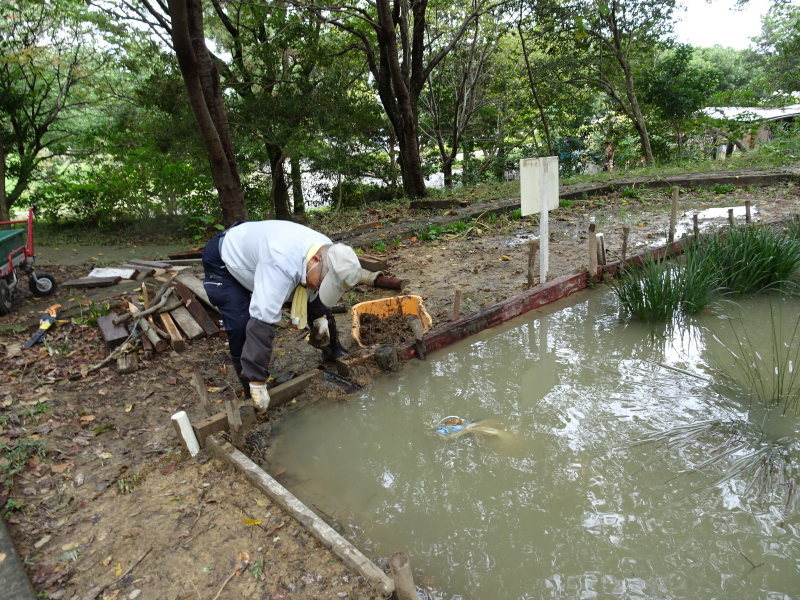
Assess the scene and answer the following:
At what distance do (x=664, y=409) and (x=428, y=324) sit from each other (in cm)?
202

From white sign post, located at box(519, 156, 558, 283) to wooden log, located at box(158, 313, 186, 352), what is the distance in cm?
365

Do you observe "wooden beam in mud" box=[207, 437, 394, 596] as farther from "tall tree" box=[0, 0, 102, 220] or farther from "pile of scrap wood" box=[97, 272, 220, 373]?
"tall tree" box=[0, 0, 102, 220]

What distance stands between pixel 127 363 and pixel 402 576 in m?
3.26

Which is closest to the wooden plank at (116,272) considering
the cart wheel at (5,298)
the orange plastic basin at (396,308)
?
the cart wheel at (5,298)

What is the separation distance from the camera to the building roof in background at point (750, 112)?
1648cm

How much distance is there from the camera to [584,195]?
35.9 feet

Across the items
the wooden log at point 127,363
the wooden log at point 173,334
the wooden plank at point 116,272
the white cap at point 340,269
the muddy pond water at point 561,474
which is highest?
the white cap at point 340,269

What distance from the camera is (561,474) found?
2895mm

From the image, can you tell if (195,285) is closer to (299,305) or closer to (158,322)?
(158,322)

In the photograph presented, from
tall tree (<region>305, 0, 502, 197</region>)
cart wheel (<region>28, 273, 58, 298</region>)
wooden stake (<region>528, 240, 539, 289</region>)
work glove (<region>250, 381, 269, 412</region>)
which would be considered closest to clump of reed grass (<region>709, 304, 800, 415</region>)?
wooden stake (<region>528, 240, 539, 289</region>)

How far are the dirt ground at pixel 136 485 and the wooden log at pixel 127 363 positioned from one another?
57 mm

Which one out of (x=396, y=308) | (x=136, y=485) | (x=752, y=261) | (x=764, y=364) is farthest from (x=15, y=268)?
(x=752, y=261)

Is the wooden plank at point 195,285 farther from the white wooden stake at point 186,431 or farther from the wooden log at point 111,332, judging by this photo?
the white wooden stake at point 186,431

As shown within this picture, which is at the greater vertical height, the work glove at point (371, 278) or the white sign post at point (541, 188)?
the white sign post at point (541, 188)
